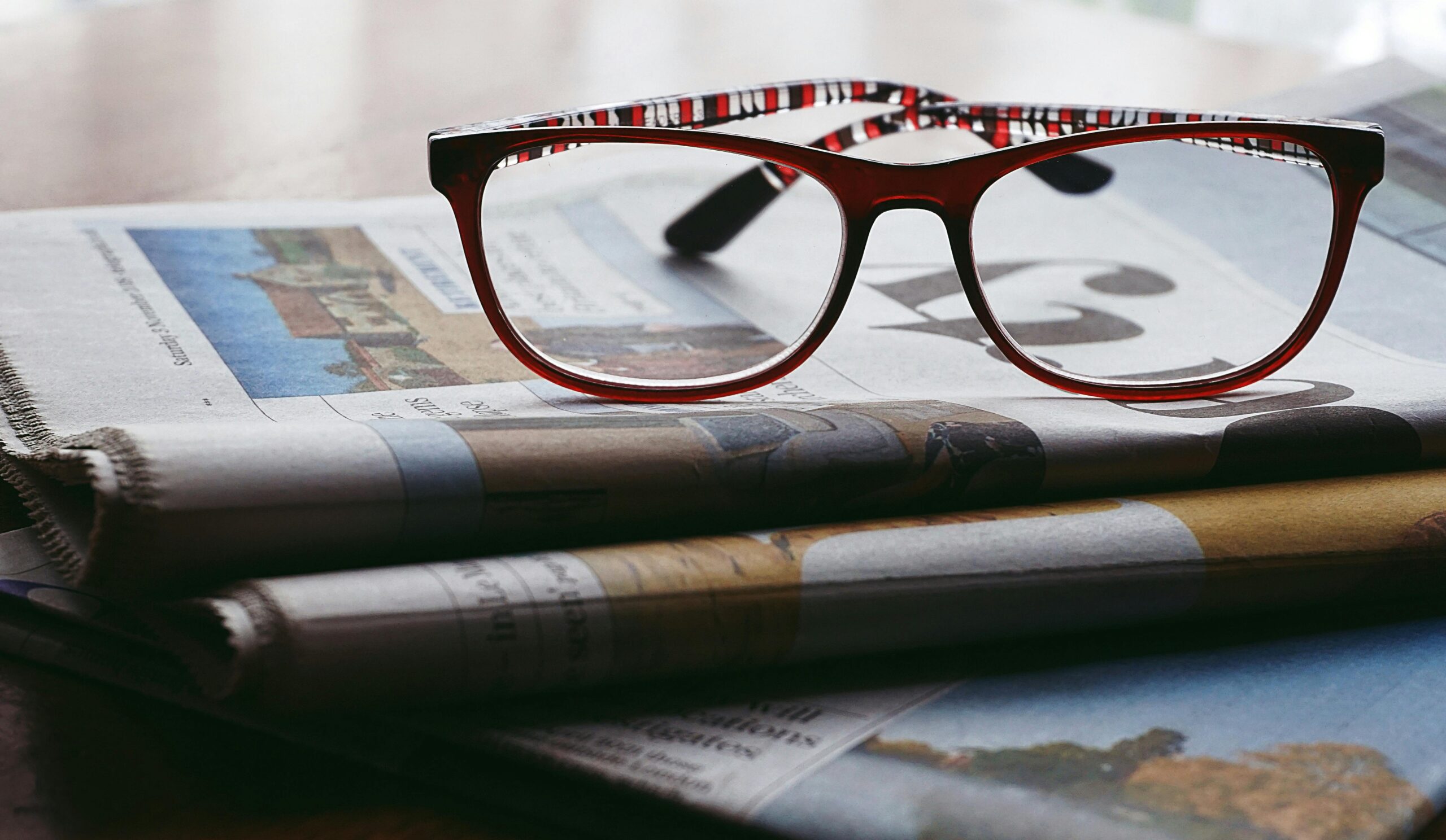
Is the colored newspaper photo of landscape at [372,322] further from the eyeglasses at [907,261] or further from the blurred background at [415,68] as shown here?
the blurred background at [415,68]

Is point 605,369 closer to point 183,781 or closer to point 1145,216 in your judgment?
point 183,781

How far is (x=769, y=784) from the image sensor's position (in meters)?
0.26

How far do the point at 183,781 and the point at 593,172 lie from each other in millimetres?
514

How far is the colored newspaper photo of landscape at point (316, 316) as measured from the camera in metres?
0.44

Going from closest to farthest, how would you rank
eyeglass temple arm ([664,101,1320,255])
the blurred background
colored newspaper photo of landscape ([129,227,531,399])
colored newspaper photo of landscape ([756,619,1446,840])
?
colored newspaper photo of landscape ([756,619,1446,840]) → colored newspaper photo of landscape ([129,227,531,399]) → eyeglass temple arm ([664,101,1320,255]) → the blurred background

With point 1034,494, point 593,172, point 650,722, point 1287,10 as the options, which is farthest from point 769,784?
point 1287,10

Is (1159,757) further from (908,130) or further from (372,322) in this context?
(908,130)

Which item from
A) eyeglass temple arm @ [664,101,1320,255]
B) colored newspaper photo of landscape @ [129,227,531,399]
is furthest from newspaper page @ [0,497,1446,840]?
eyeglass temple arm @ [664,101,1320,255]

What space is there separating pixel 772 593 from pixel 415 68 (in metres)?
0.86

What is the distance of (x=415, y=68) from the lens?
104 centimetres

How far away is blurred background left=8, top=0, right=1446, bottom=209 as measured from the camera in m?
0.76

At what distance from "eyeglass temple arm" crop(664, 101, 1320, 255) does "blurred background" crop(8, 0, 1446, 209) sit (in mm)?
200

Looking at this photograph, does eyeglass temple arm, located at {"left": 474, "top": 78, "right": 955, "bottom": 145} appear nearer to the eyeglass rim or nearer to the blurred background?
the eyeglass rim

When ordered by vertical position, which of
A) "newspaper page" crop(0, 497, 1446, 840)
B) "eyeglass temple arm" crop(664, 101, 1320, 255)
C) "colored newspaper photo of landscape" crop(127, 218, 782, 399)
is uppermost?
"eyeglass temple arm" crop(664, 101, 1320, 255)
